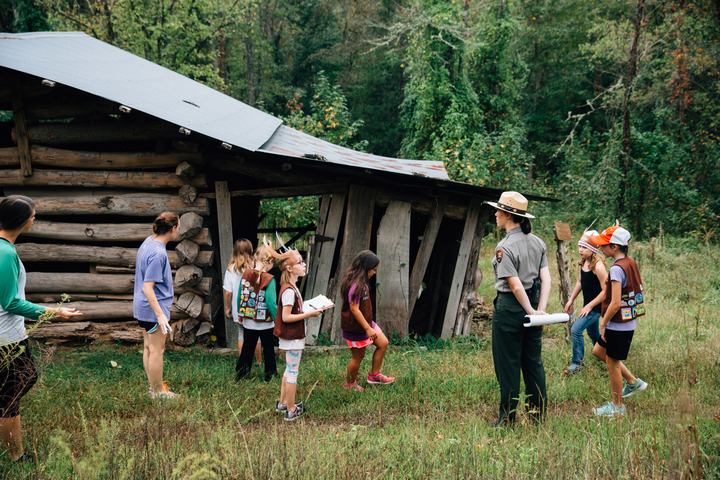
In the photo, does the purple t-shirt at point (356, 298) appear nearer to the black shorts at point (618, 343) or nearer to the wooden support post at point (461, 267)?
the black shorts at point (618, 343)

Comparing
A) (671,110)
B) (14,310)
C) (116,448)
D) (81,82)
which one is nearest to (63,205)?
(81,82)

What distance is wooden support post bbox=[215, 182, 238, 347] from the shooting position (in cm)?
736

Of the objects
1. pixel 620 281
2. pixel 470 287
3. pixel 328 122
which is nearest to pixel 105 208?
pixel 470 287

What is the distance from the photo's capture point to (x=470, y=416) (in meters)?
4.50

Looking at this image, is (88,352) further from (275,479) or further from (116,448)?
(275,479)

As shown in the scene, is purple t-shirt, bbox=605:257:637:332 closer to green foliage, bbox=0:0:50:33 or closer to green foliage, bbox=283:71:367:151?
green foliage, bbox=283:71:367:151

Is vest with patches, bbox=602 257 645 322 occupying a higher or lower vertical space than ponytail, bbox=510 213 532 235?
lower

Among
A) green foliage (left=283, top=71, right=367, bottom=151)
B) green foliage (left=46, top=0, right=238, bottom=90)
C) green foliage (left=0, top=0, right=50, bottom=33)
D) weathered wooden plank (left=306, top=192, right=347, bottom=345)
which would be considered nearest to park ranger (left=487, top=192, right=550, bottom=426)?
weathered wooden plank (left=306, top=192, right=347, bottom=345)

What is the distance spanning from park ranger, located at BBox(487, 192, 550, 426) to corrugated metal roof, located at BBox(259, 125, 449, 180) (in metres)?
2.74

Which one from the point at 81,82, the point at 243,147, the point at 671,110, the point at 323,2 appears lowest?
the point at 243,147

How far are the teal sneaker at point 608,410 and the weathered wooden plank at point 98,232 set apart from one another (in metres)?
5.47

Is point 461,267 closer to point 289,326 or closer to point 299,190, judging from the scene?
point 299,190

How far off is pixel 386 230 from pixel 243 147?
247 cm

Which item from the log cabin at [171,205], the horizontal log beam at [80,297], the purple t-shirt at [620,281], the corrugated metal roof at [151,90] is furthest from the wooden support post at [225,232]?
the purple t-shirt at [620,281]
